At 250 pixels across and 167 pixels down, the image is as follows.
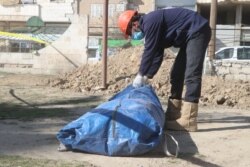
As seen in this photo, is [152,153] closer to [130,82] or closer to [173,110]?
[173,110]

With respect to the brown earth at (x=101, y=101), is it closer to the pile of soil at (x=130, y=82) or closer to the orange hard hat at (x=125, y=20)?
the pile of soil at (x=130, y=82)

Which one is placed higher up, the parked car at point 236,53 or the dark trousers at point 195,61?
the dark trousers at point 195,61

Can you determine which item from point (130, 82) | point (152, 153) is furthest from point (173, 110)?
point (130, 82)

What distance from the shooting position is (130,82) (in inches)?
520

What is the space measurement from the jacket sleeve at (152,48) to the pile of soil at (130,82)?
4420mm

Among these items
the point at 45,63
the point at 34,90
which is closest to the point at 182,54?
the point at 34,90

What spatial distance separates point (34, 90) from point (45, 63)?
18.3 ft

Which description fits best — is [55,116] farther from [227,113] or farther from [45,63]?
[45,63]

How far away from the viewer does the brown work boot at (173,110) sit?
739cm

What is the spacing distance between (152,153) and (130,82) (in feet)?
24.1

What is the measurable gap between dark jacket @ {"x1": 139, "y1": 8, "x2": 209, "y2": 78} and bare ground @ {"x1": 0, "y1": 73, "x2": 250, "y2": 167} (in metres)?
0.96

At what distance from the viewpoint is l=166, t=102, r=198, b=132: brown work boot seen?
23.2ft

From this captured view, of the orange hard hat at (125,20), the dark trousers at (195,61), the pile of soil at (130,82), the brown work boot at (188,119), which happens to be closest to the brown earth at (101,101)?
the pile of soil at (130,82)

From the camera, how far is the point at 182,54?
734 centimetres
